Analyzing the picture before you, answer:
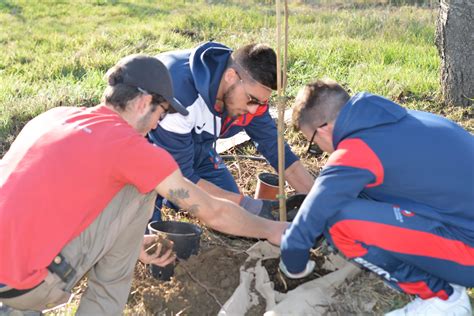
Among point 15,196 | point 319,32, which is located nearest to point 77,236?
point 15,196

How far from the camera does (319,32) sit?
7988mm

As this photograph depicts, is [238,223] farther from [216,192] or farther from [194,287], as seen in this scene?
[216,192]

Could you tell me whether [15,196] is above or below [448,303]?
above

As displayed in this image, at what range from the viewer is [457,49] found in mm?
5016

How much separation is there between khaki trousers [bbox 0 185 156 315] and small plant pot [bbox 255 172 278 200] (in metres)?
1.26

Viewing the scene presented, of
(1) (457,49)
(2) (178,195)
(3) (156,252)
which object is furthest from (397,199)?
(1) (457,49)

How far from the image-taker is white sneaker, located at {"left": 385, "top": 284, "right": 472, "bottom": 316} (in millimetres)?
2520

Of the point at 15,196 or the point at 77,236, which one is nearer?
the point at 15,196

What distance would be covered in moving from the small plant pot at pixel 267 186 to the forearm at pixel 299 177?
10 cm

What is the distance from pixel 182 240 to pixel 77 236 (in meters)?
0.70

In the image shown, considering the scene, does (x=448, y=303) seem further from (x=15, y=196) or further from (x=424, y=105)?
(x=424, y=105)

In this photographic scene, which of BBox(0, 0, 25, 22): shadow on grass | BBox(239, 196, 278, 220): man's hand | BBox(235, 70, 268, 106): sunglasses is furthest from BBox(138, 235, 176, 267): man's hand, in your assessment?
BBox(0, 0, 25, 22): shadow on grass

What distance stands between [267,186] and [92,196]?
1638 mm

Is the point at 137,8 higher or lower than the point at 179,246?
lower
